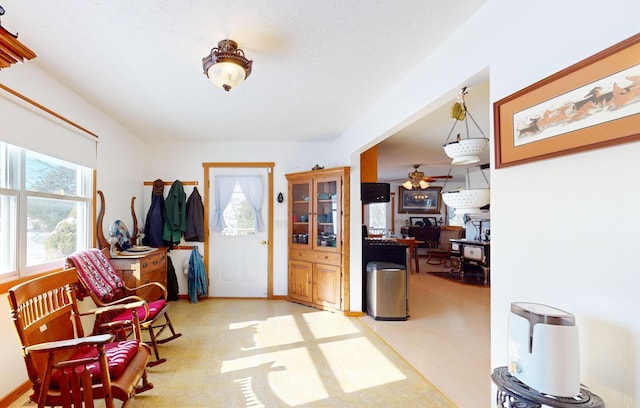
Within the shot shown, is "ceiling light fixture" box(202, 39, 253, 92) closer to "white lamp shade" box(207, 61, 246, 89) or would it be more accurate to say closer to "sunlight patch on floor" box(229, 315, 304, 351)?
"white lamp shade" box(207, 61, 246, 89)

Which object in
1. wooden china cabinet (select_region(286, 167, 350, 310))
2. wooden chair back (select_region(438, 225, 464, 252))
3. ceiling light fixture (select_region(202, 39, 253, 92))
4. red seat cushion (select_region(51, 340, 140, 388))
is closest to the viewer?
red seat cushion (select_region(51, 340, 140, 388))

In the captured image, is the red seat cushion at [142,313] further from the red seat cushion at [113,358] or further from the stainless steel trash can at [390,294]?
the stainless steel trash can at [390,294]

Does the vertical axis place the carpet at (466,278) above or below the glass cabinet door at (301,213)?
below

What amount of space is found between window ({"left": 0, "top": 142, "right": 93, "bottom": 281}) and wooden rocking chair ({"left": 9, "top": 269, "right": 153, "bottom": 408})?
0.72m

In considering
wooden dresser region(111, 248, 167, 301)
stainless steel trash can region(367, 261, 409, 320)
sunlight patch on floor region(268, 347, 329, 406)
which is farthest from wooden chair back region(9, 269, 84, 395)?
stainless steel trash can region(367, 261, 409, 320)

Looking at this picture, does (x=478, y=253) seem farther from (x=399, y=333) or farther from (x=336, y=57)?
(x=336, y=57)

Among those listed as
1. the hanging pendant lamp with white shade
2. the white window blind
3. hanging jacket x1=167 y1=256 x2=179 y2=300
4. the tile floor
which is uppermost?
the white window blind

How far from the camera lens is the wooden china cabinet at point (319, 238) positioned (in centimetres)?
380

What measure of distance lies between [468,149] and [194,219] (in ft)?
12.6

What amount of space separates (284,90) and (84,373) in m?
2.36

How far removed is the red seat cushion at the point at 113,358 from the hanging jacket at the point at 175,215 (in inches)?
99.0

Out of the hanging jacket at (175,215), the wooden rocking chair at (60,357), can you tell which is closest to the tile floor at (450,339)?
the wooden rocking chair at (60,357)

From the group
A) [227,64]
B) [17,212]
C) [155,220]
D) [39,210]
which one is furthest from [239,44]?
[155,220]

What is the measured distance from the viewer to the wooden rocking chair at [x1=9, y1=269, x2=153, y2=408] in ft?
4.69
